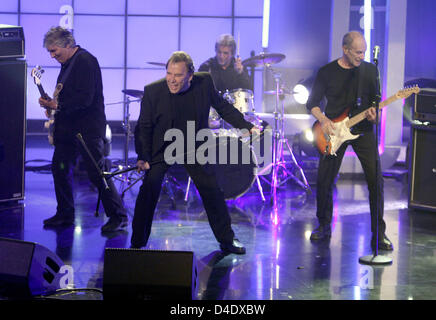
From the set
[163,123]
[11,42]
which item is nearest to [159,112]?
[163,123]

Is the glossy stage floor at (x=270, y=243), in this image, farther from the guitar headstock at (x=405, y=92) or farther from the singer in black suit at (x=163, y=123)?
the guitar headstock at (x=405, y=92)

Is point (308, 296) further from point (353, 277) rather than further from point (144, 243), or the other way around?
point (144, 243)

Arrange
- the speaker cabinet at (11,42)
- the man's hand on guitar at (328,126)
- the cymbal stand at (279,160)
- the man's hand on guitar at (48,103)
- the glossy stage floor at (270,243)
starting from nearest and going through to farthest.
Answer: the glossy stage floor at (270,243), the man's hand on guitar at (328,126), the man's hand on guitar at (48,103), the speaker cabinet at (11,42), the cymbal stand at (279,160)

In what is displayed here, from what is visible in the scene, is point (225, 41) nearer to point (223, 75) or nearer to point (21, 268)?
point (223, 75)

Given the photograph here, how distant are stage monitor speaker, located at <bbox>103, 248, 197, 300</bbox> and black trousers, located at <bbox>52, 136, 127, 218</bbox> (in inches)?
104

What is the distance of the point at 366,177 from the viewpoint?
5727 millimetres

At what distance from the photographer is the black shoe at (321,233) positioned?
6.04 metres

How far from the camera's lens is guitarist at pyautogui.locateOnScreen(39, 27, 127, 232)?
6074 mm

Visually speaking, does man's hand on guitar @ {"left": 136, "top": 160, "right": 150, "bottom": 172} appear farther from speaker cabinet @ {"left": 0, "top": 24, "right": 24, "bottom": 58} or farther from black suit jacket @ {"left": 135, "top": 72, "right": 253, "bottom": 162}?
speaker cabinet @ {"left": 0, "top": 24, "right": 24, "bottom": 58}

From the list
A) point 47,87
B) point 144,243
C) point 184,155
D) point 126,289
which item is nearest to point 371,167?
point 184,155

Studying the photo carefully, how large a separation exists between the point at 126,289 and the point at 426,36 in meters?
9.63

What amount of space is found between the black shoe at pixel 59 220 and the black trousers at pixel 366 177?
2602 mm

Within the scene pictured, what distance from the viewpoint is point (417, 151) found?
25.1 ft

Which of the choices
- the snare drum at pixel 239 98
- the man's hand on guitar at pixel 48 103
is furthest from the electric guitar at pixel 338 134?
the man's hand on guitar at pixel 48 103
